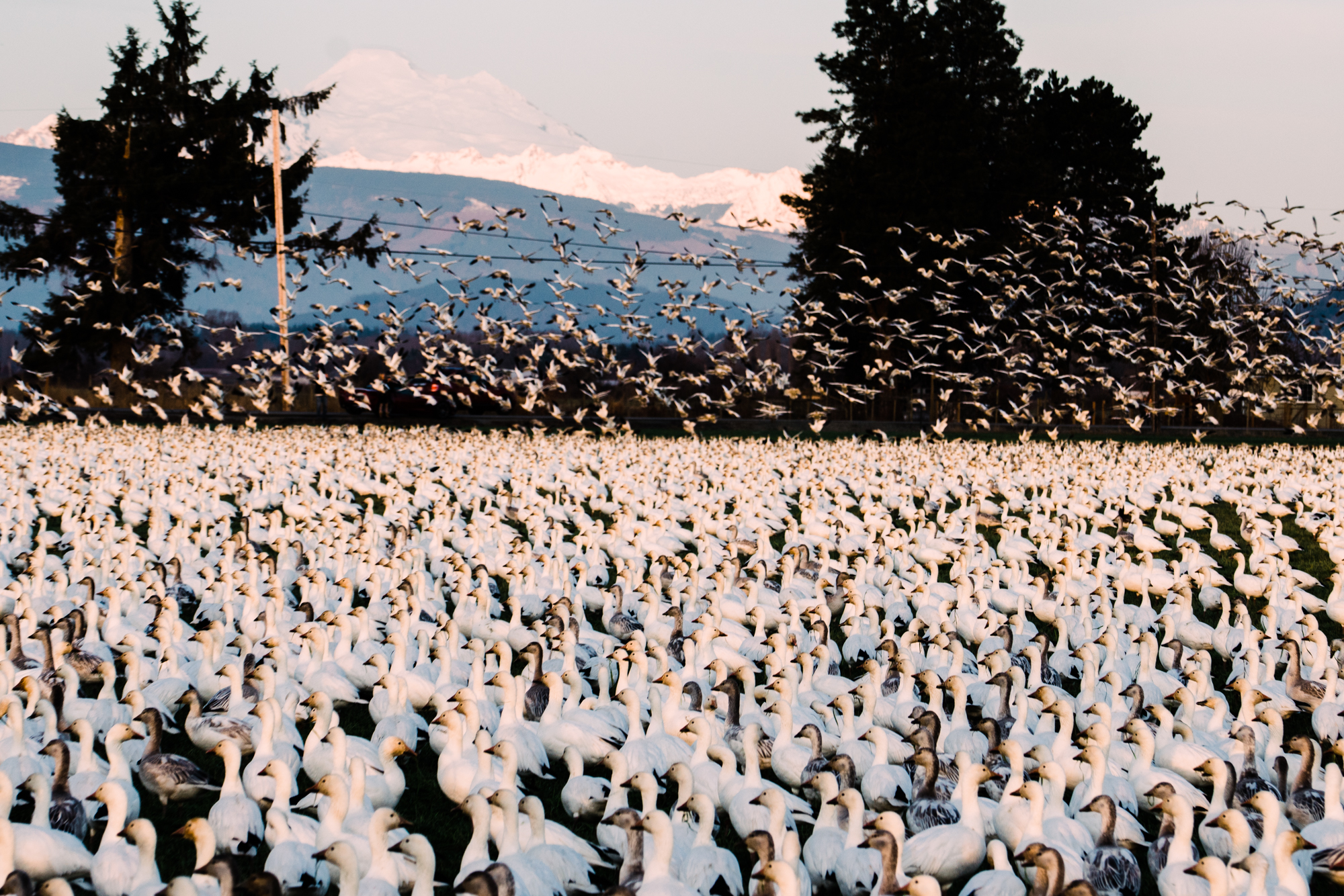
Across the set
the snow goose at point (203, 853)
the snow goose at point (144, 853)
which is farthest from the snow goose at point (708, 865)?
the snow goose at point (144, 853)

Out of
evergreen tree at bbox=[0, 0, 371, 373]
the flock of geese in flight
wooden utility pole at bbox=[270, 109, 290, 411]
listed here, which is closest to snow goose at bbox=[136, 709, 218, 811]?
the flock of geese in flight

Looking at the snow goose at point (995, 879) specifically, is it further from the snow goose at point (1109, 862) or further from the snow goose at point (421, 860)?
the snow goose at point (421, 860)

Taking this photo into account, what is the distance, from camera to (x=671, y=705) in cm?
717

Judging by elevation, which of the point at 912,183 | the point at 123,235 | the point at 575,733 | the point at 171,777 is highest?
the point at 912,183

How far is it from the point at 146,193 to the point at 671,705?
39.0 metres

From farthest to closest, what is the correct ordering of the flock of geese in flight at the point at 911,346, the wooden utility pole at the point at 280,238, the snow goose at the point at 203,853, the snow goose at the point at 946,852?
the wooden utility pole at the point at 280,238 < the flock of geese in flight at the point at 911,346 < the snow goose at the point at 946,852 < the snow goose at the point at 203,853

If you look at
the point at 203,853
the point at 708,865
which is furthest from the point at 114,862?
the point at 708,865

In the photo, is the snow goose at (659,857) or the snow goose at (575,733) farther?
the snow goose at (575,733)

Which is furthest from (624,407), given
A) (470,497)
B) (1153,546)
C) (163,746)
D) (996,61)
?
(163,746)

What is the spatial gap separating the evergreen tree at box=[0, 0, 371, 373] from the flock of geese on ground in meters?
27.6

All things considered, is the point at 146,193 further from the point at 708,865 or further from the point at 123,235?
the point at 708,865

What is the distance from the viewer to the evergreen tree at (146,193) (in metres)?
40.4

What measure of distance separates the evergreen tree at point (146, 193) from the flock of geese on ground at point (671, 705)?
2763 centimetres

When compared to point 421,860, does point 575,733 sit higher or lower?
lower
